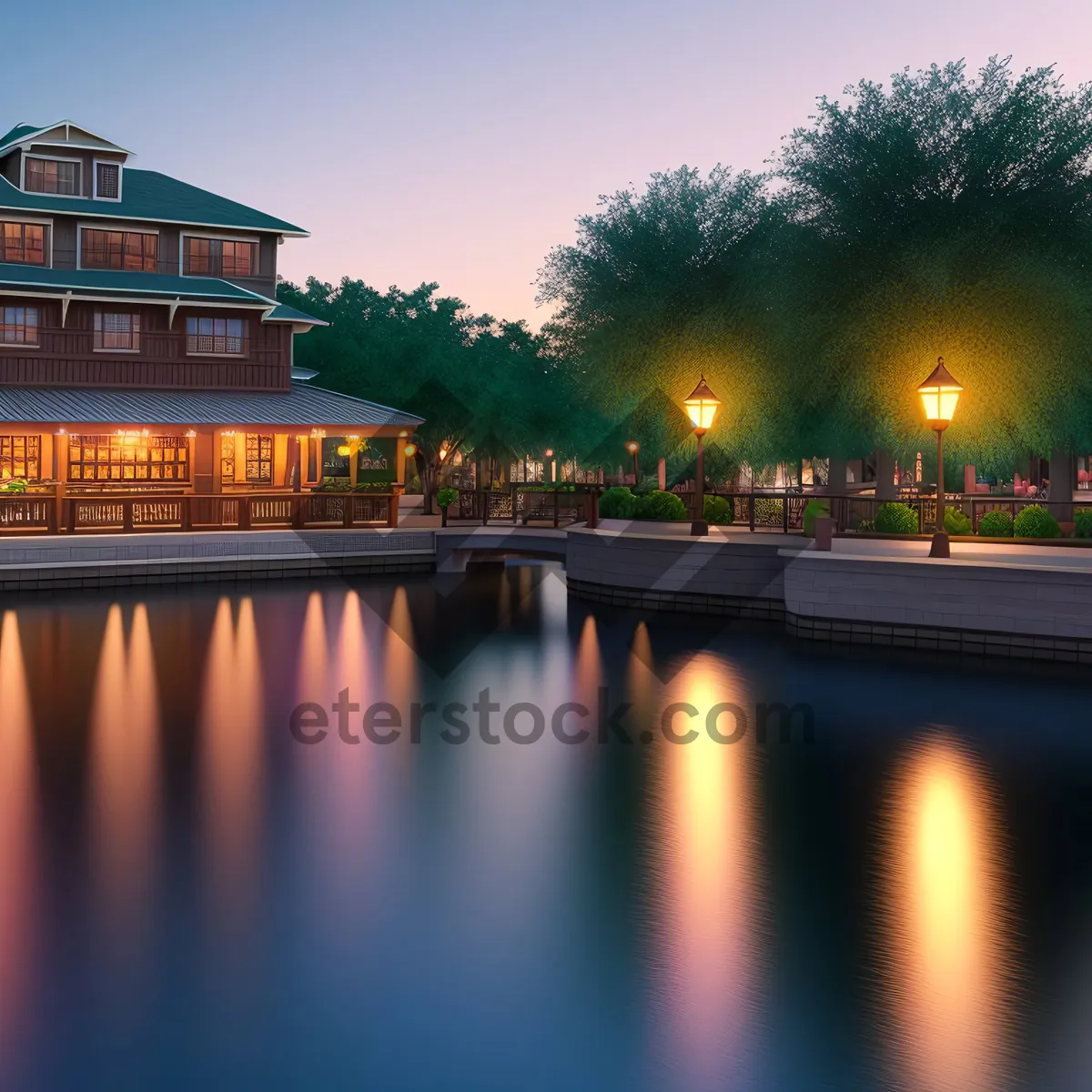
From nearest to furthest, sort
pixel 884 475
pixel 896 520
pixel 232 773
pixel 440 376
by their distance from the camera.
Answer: pixel 232 773 → pixel 896 520 → pixel 884 475 → pixel 440 376

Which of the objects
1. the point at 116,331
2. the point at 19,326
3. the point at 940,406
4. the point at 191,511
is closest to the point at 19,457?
the point at 19,326

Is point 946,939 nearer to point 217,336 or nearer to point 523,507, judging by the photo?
point 523,507

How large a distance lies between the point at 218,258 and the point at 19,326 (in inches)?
269

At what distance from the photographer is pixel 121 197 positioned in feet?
134

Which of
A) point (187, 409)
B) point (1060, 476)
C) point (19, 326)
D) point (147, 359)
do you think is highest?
point (19, 326)

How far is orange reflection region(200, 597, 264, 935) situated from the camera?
9.97 meters

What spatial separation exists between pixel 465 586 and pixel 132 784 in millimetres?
21615

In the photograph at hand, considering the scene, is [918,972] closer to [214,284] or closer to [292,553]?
[292,553]

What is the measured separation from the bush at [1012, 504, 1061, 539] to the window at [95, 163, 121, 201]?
29.4 metres

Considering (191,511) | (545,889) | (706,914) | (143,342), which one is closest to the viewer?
(706,914)

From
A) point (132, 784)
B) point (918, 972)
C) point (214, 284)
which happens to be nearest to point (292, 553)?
point (214, 284)

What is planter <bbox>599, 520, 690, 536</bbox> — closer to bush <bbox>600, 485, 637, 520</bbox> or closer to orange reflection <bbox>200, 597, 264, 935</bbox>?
bush <bbox>600, 485, 637, 520</bbox>

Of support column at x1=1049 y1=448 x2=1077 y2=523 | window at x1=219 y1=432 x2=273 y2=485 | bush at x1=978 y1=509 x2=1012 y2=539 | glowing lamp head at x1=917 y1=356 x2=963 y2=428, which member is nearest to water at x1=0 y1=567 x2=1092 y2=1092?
glowing lamp head at x1=917 y1=356 x2=963 y2=428

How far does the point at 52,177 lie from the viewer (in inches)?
1549
